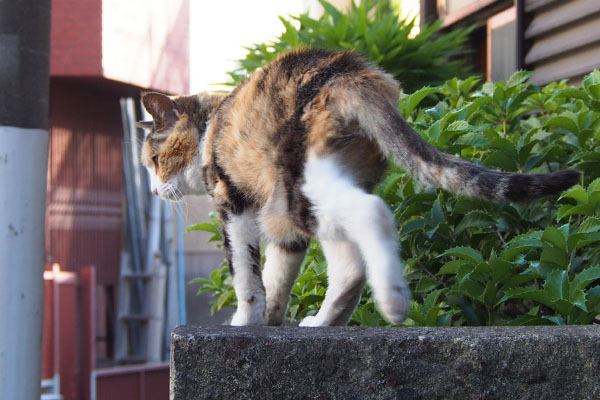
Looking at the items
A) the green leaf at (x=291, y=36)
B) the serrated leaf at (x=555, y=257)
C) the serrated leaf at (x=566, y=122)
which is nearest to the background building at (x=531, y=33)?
the green leaf at (x=291, y=36)

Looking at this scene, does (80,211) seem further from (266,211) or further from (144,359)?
(266,211)

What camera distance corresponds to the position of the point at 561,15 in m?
4.43

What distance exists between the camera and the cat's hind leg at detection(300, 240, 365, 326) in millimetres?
2033

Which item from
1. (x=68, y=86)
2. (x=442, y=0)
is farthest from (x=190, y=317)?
(x=442, y=0)

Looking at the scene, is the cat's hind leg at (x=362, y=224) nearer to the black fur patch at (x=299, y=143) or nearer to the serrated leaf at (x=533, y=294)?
the black fur patch at (x=299, y=143)

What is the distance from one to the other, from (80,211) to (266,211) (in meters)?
7.62

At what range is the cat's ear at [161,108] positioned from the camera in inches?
90.3

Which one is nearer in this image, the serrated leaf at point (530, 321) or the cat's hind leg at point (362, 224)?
the cat's hind leg at point (362, 224)

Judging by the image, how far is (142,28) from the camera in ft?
29.9

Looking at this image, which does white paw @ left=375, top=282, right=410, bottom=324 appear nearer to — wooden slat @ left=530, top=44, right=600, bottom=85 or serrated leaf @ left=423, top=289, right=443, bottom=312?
serrated leaf @ left=423, top=289, right=443, bottom=312

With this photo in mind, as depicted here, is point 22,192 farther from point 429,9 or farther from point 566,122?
point 429,9

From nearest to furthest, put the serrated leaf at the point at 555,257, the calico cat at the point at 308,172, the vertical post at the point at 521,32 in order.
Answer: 1. the calico cat at the point at 308,172
2. the serrated leaf at the point at 555,257
3. the vertical post at the point at 521,32

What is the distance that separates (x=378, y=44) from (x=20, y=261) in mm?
2145

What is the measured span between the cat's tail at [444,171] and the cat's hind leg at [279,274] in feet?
1.65
